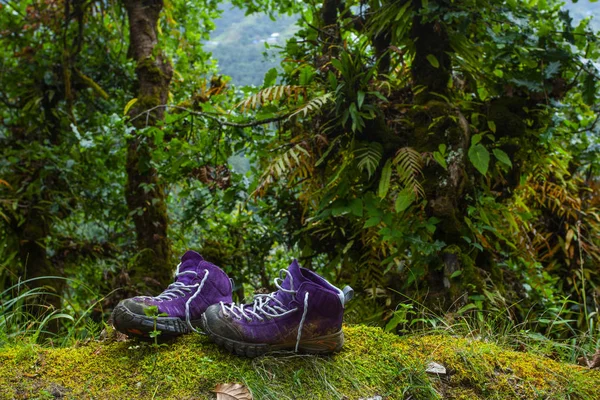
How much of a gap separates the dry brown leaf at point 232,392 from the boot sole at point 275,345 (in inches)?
6.3

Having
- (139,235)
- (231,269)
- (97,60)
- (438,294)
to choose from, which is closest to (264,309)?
(438,294)

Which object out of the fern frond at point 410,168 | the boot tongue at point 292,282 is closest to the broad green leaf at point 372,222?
the fern frond at point 410,168

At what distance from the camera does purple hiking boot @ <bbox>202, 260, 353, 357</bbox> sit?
193 cm

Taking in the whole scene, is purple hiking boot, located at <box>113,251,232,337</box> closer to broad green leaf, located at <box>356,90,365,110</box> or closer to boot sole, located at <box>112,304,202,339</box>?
boot sole, located at <box>112,304,202,339</box>

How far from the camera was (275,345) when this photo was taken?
1949 millimetres

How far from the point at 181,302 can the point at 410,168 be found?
1438mm

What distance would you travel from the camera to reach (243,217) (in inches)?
192

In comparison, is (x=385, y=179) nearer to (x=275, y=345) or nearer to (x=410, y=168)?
(x=410, y=168)

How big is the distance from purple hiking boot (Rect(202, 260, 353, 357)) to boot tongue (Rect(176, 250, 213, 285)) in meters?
0.27

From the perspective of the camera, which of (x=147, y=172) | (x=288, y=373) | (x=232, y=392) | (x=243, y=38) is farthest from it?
(x=243, y=38)

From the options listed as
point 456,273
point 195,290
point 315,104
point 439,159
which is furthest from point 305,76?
point 195,290

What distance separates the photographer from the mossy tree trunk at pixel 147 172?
4.66 metres

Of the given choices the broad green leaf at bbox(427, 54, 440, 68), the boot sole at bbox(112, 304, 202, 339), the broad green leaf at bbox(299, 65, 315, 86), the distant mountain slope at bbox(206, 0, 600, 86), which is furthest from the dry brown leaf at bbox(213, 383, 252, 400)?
the distant mountain slope at bbox(206, 0, 600, 86)

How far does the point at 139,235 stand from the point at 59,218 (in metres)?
1.08
